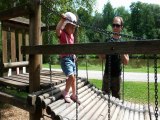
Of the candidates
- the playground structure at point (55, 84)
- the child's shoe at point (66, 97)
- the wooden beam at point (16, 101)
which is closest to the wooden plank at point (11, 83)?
the playground structure at point (55, 84)

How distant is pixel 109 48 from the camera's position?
3113 millimetres

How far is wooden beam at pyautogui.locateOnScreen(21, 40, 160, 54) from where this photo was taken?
283 cm

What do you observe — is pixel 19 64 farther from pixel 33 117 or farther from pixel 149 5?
pixel 149 5

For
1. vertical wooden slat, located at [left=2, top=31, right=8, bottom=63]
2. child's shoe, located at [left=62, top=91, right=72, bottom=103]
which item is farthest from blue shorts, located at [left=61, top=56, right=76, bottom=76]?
vertical wooden slat, located at [left=2, top=31, right=8, bottom=63]

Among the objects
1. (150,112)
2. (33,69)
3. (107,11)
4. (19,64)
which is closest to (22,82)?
(33,69)

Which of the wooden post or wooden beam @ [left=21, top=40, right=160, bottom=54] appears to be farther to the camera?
the wooden post

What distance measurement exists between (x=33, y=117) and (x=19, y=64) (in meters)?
2.61

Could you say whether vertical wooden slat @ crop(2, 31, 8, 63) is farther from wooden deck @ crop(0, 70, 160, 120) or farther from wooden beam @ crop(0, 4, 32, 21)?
wooden beam @ crop(0, 4, 32, 21)

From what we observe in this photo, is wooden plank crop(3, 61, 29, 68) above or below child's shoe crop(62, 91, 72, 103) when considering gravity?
above

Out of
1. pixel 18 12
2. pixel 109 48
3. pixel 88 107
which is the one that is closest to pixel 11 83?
pixel 18 12

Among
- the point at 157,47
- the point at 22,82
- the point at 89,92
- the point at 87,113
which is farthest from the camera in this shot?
the point at 89,92

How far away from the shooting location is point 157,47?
2791 millimetres

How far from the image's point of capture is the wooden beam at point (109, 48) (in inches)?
112

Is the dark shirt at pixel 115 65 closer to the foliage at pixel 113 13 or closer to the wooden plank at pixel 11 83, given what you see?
the wooden plank at pixel 11 83
